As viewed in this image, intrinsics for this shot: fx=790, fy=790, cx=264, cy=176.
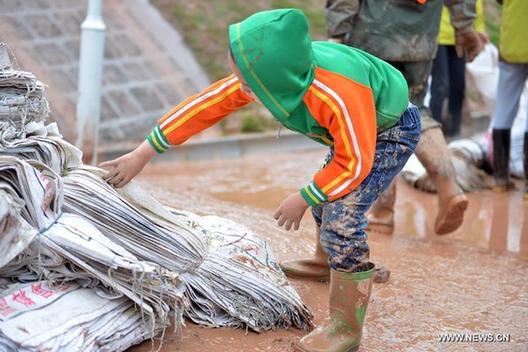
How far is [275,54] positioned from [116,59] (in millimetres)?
5865

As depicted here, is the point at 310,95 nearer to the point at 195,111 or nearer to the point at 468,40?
the point at 195,111

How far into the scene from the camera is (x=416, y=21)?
15.0 feet

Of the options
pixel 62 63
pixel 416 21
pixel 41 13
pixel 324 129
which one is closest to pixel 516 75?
pixel 416 21

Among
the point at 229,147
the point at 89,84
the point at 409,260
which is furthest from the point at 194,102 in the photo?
the point at 229,147

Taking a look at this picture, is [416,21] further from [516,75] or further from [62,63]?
[62,63]

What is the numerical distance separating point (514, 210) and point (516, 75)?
1.03 metres

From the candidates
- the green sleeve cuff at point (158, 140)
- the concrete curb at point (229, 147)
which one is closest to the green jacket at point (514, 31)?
A: the concrete curb at point (229, 147)

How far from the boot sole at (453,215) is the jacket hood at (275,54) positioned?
2.19 m

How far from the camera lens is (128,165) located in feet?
9.16

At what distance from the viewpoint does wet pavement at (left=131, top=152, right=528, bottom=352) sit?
9.73 feet

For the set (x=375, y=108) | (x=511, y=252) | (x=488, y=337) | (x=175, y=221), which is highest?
(x=375, y=108)

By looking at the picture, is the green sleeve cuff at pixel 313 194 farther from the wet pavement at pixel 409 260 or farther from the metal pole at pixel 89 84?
the metal pole at pixel 89 84

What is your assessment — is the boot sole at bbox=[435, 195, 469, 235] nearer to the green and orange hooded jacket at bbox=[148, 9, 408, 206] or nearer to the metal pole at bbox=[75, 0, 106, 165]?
the green and orange hooded jacket at bbox=[148, 9, 408, 206]

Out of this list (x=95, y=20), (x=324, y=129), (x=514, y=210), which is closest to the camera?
(x=324, y=129)
